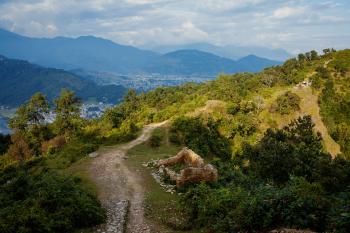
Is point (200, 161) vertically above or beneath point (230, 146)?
above

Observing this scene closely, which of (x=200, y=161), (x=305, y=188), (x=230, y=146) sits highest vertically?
(x=305, y=188)

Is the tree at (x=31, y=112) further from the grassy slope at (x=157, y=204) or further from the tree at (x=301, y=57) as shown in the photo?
the tree at (x=301, y=57)

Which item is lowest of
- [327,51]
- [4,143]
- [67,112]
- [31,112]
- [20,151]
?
[4,143]

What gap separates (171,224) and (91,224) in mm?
3920

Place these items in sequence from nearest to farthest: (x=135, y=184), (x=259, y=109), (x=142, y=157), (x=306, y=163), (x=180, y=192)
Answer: (x=180, y=192) < (x=135, y=184) < (x=306, y=163) < (x=142, y=157) < (x=259, y=109)

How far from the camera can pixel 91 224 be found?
1842 cm

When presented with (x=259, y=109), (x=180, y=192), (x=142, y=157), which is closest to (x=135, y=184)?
(x=180, y=192)

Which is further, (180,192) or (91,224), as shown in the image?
(180,192)

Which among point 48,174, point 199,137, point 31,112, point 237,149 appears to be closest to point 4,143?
→ point 31,112

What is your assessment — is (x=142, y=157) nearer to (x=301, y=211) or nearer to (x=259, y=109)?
(x=301, y=211)

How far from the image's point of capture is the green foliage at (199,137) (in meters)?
50.3

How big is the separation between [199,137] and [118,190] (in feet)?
92.1

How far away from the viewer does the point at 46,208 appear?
17.8 metres

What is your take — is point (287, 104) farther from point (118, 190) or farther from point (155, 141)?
point (118, 190)
